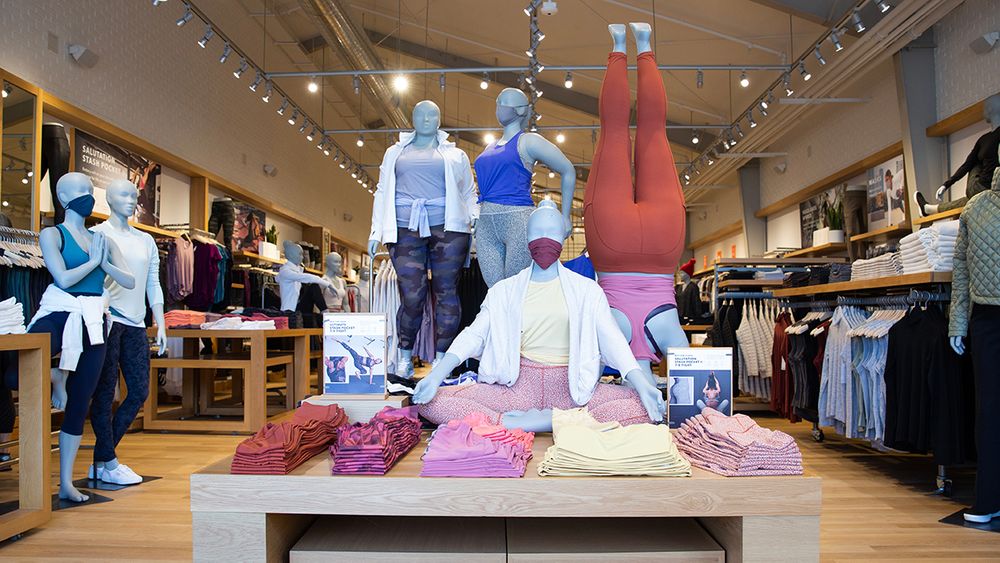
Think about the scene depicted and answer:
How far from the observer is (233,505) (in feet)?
5.99

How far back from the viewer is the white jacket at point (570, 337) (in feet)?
8.21

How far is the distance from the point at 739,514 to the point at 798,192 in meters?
9.65

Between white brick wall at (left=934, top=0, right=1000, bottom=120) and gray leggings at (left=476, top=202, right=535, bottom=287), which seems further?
white brick wall at (left=934, top=0, right=1000, bottom=120)

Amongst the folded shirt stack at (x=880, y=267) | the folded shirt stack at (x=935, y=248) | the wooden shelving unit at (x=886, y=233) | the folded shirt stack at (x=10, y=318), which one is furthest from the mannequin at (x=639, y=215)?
the wooden shelving unit at (x=886, y=233)

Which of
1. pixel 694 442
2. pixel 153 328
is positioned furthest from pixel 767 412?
pixel 153 328

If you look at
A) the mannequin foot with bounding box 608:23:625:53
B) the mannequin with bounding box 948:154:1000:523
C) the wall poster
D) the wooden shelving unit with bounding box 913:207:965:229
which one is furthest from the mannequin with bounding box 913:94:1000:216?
the wall poster

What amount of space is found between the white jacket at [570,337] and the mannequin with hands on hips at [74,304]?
194 cm

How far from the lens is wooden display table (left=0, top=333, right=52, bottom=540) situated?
295 cm

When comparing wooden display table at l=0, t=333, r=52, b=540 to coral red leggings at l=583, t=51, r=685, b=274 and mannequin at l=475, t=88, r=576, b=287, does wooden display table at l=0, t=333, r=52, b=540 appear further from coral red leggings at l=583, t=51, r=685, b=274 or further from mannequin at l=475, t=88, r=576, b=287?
coral red leggings at l=583, t=51, r=685, b=274

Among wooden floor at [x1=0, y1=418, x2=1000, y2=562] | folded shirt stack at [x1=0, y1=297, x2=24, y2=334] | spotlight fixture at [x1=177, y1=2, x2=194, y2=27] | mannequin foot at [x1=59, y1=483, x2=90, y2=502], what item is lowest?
wooden floor at [x1=0, y1=418, x2=1000, y2=562]

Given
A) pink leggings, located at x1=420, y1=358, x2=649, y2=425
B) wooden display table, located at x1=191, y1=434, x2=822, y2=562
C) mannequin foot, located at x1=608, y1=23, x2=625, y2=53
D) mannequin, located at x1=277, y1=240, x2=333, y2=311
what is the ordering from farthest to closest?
mannequin, located at x1=277, y1=240, x2=333, y2=311 < mannequin foot, located at x1=608, y1=23, x2=625, y2=53 < pink leggings, located at x1=420, y1=358, x2=649, y2=425 < wooden display table, located at x1=191, y1=434, x2=822, y2=562

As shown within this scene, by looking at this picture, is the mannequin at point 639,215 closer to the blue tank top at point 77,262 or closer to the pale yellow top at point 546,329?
the pale yellow top at point 546,329

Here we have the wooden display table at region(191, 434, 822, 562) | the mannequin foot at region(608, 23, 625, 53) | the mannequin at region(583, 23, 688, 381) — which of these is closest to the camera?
the wooden display table at region(191, 434, 822, 562)

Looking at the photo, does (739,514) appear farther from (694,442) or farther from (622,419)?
(622,419)
